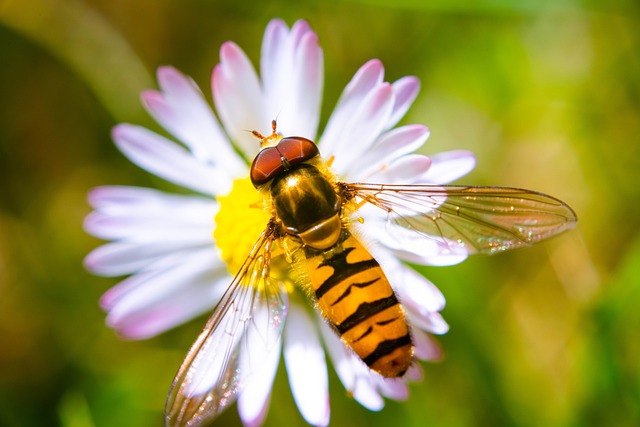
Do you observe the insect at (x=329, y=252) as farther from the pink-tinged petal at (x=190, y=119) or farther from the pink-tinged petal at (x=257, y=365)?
the pink-tinged petal at (x=190, y=119)

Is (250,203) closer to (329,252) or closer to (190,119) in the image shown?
(190,119)

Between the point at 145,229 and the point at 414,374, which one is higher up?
the point at 145,229

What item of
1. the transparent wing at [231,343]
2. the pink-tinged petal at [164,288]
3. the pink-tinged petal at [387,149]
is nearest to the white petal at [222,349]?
the transparent wing at [231,343]

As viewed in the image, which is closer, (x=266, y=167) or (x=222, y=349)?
(x=222, y=349)

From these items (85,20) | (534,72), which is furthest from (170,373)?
(534,72)

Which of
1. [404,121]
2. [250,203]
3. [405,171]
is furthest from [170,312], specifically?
[404,121]

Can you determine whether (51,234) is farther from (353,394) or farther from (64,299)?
(353,394)
